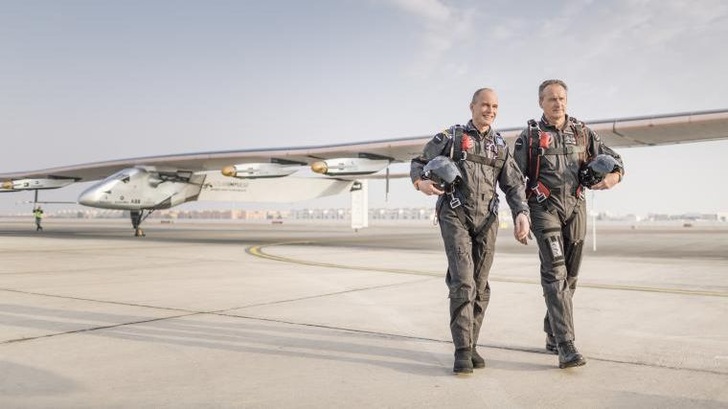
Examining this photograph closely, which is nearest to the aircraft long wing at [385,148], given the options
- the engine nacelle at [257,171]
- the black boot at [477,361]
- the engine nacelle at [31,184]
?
the engine nacelle at [31,184]

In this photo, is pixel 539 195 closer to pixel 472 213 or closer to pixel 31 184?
pixel 472 213

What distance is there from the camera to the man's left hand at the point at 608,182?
4141 mm

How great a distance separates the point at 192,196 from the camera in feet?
88.4

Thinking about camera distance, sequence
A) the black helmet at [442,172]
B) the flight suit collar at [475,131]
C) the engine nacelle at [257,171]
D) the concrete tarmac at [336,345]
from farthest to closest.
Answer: the engine nacelle at [257,171] → the flight suit collar at [475,131] → the black helmet at [442,172] → the concrete tarmac at [336,345]

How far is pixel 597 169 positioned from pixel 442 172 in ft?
3.98

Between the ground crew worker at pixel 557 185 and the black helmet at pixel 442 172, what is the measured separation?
68 centimetres

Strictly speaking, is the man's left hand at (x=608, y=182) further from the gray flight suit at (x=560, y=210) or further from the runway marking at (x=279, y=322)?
the runway marking at (x=279, y=322)

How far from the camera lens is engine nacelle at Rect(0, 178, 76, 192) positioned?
2711 centimetres

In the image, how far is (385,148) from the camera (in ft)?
60.7

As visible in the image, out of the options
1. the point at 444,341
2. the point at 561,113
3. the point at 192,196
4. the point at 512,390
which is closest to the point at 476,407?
the point at 512,390

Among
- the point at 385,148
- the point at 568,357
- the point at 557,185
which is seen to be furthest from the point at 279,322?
the point at 385,148

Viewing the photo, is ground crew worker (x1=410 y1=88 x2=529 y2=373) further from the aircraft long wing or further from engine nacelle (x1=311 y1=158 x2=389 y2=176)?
engine nacelle (x1=311 y1=158 x2=389 y2=176)

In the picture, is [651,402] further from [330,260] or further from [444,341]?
[330,260]

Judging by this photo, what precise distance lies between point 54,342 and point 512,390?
3610mm
